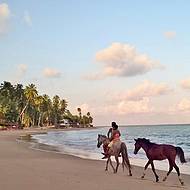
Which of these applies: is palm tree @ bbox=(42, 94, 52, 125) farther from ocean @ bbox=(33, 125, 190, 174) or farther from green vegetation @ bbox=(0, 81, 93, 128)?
ocean @ bbox=(33, 125, 190, 174)

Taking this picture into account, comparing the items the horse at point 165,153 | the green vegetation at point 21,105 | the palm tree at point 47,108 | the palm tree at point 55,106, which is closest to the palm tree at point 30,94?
the green vegetation at point 21,105

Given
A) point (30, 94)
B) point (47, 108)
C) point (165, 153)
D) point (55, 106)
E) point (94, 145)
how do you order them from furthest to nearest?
point (55, 106), point (47, 108), point (30, 94), point (94, 145), point (165, 153)

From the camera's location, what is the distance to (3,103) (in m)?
124

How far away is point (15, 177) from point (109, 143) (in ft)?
15.8

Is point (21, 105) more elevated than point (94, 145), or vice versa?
point (21, 105)

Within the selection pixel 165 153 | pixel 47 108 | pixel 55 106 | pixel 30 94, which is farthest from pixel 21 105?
pixel 165 153

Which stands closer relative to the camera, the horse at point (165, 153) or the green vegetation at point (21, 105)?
the horse at point (165, 153)

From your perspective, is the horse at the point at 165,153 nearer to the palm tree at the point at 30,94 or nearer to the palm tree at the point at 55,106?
the palm tree at the point at 30,94

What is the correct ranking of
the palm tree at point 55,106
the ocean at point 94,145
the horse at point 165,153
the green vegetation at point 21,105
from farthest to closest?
the palm tree at point 55,106, the green vegetation at point 21,105, the ocean at point 94,145, the horse at point 165,153

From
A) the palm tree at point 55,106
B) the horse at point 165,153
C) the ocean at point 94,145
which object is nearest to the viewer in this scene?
the horse at point 165,153

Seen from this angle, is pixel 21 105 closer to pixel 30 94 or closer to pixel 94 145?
pixel 30 94

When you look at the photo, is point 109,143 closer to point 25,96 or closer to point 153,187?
point 153,187

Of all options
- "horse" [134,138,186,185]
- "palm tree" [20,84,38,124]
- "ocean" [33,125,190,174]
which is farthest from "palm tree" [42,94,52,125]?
"horse" [134,138,186,185]

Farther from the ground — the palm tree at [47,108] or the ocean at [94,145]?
the palm tree at [47,108]
